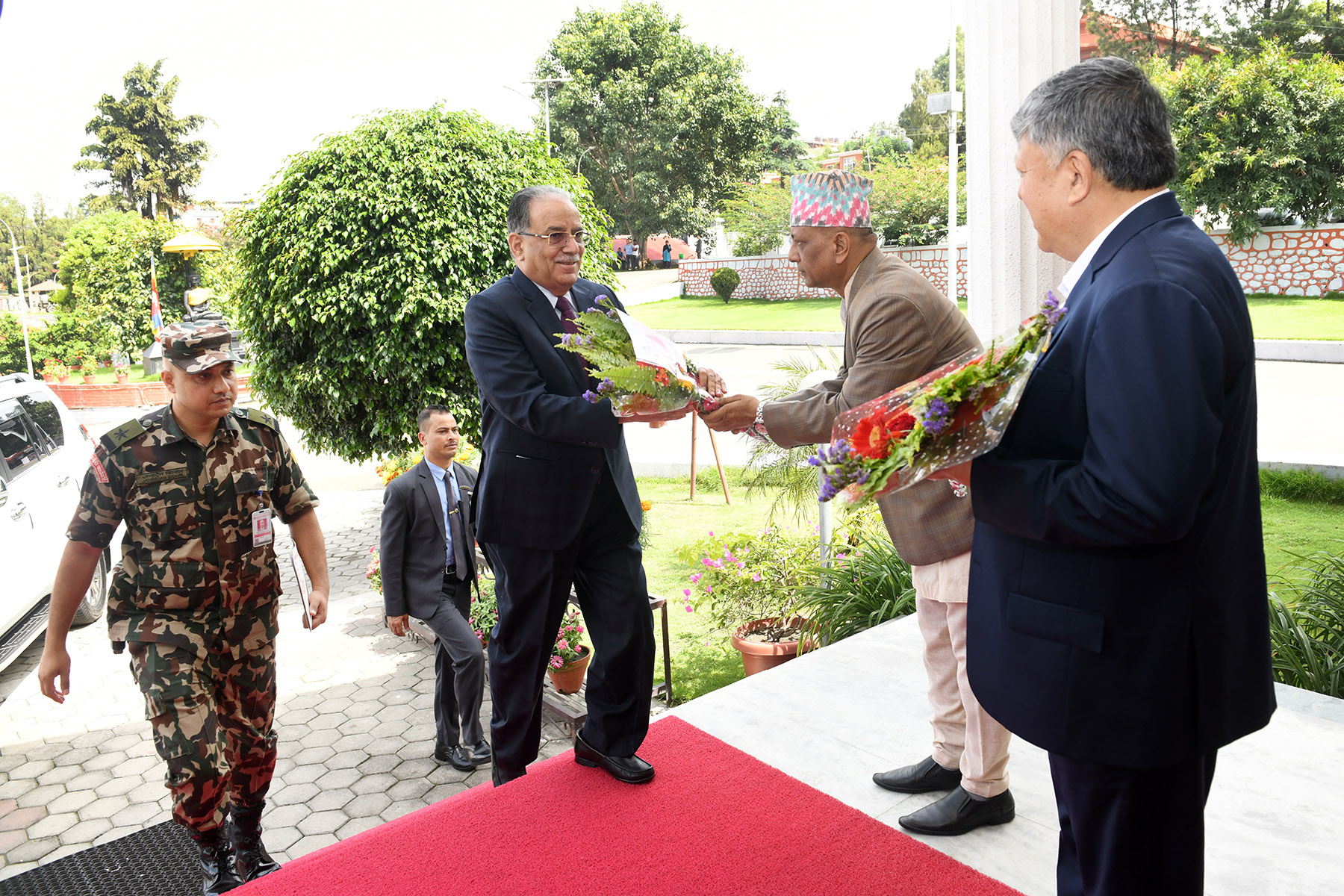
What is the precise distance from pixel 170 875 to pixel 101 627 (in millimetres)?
4957

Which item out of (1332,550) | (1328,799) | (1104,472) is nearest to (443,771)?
(1328,799)

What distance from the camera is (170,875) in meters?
3.35

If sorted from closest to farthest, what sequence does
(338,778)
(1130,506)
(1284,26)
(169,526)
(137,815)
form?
1. (1130,506)
2. (169,526)
3. (137,815)
4. (338,778)
5. (1284,26)

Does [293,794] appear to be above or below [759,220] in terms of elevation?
below

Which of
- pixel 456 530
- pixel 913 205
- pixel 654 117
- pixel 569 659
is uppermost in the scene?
pixel 654 117

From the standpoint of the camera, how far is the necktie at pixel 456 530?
4898mm

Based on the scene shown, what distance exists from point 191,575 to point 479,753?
93.1 inches

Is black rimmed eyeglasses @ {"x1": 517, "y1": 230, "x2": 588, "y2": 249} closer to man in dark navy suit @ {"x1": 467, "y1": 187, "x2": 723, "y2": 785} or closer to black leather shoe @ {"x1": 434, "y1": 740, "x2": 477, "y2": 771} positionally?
man in dark navy suit @ {"x1": 467, "y1": 187, "x2": 723, "y2": 785}

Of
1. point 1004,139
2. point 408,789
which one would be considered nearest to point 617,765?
point 408,789

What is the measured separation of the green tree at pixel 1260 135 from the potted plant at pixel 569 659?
2058cm

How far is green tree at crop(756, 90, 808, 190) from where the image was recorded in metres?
44.2

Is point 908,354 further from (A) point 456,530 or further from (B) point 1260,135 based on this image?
(B) point 1260,135

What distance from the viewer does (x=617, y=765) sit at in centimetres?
305

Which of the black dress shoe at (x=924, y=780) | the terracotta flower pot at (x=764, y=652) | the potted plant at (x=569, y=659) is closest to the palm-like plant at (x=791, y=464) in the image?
the terracotta flower pot at (x=764, y=652)
